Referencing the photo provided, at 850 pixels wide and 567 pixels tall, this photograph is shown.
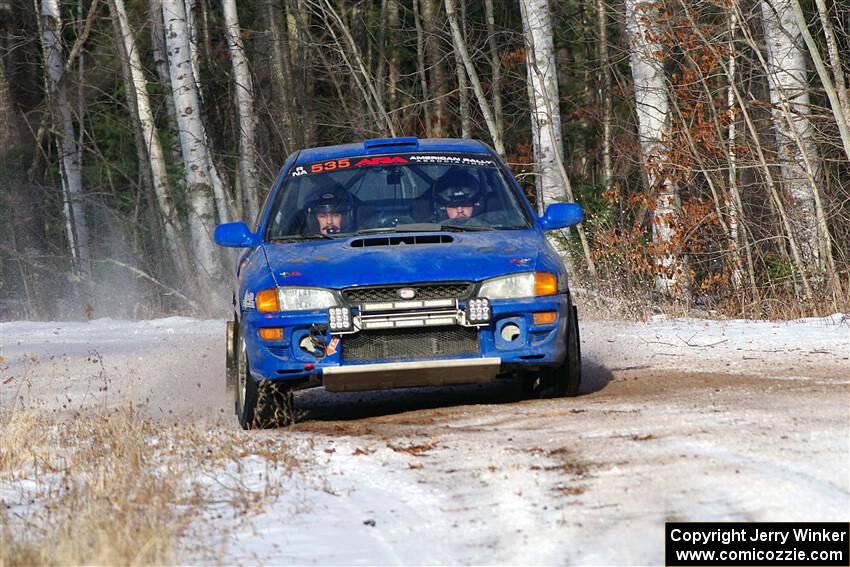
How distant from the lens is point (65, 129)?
102 ft

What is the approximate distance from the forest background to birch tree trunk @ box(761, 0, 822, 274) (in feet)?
0.11

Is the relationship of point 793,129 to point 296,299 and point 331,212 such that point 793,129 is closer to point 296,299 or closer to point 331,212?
point 331,212

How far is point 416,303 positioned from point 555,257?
1.08m

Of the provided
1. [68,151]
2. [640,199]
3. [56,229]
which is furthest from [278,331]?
[56,229]

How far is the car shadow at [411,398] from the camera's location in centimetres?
920

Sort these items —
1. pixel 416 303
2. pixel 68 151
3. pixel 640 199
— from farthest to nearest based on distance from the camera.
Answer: pixel 68 151, pixel 640 199, pixel 416 303

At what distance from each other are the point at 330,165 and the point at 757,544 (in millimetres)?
5235

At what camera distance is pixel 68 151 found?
30125 millimetres

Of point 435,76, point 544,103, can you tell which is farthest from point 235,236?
point 435,76

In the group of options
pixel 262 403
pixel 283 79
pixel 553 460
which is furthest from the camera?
pixel 283 79

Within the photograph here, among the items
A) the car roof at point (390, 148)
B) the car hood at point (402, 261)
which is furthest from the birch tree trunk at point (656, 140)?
the car hood at point (402, 261)

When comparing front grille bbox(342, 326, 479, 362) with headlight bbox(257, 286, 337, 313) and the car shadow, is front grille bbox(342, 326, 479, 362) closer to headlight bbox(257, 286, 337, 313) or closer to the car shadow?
headlight bbox(257, 286, 337, 313)

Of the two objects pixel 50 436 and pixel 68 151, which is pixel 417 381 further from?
pixel 68 151

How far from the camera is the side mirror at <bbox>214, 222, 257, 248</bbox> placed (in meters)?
9.32
